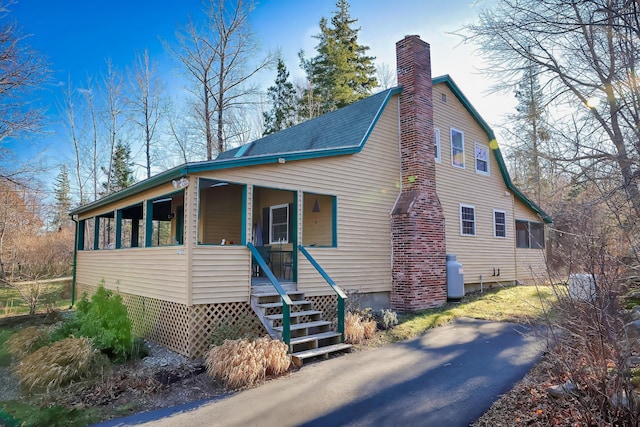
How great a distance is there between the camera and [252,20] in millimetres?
24859

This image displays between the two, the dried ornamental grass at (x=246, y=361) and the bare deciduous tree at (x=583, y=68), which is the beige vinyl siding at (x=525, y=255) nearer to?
the bare deciduous tree at (x=583, y=68)

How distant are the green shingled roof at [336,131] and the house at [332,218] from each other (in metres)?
0.06

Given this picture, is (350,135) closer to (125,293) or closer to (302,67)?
(125,293)

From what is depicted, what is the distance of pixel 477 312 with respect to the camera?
443 inches

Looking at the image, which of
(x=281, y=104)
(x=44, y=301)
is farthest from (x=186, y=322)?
(x=281, y=104)

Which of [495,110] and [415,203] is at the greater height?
[495,110]

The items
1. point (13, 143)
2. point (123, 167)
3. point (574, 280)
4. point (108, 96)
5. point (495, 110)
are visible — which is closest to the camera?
point (574, 280)

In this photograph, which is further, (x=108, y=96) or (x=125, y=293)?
(x=108, y=96)

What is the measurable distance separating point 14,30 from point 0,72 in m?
1.41

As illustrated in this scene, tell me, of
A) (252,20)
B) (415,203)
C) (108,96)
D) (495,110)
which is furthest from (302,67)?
(495,110)

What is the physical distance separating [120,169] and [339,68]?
19173 mm

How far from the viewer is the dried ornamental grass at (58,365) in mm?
6148

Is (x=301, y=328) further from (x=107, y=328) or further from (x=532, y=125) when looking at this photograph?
(x=532, y=125)

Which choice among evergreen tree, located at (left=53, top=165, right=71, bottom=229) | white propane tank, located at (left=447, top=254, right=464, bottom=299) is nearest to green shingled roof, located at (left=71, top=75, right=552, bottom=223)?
white propane tank, located at (left=447, top=254, right=464, bottom=299)
